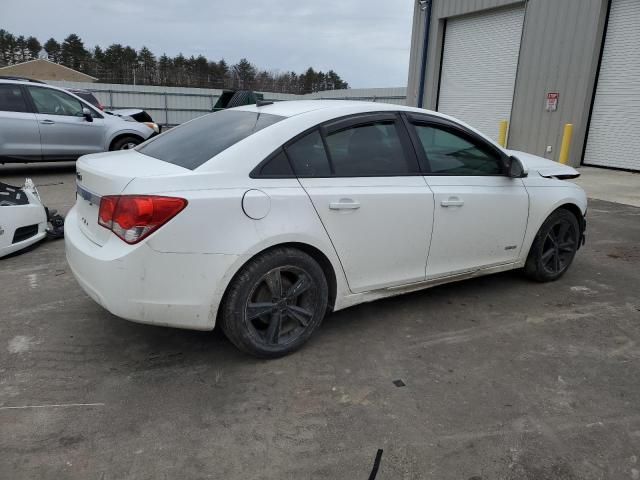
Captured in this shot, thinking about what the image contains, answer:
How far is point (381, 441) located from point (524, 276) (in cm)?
287

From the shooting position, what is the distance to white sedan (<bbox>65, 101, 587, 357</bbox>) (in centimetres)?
275

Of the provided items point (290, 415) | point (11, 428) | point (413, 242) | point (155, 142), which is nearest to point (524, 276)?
point (413, 242)

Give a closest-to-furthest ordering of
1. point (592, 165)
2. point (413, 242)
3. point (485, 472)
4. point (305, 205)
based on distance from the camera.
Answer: point (485, 472), point (305, 205), point (413, 242), point (592, 165)

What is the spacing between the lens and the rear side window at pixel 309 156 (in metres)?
3.13

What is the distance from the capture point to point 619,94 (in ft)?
39.5

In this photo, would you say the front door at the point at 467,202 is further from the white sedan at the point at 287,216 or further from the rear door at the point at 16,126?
the rear door at the point at 16,126

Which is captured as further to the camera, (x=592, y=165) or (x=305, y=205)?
(x=592, y=165)

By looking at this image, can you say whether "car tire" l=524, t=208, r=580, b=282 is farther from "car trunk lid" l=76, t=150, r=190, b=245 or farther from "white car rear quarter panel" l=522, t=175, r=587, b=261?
"car trunk lid" l=76, t=150, r=190, b=245

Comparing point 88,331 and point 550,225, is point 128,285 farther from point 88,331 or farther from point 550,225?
point 550,225

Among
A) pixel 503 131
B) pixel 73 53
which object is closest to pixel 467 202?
pixel 503 131

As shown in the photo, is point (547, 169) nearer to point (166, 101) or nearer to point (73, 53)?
point (166, 101)

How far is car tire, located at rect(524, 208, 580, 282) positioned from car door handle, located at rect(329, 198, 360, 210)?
204 centimetres

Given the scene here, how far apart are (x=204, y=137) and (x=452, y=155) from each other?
182cm

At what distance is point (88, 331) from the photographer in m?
3.50
